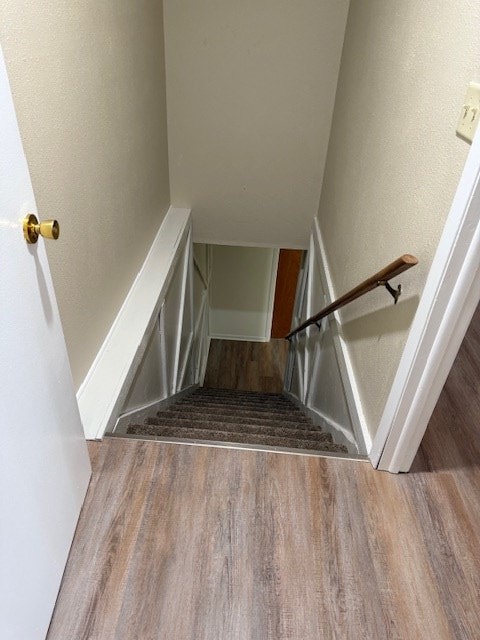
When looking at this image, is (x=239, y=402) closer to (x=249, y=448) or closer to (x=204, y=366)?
(x=204, y=366)

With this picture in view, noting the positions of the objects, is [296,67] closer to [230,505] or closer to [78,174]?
[78,174]

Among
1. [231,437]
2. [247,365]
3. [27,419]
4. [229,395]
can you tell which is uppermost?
[27,419]

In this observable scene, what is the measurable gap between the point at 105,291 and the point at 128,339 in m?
0.25

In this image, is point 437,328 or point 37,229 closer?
point 37,229

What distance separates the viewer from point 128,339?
2.04 metres

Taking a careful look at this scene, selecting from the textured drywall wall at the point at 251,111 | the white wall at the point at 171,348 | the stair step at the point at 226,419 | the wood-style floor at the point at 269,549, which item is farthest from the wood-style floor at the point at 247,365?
the wood-style floor at the point at 269,549

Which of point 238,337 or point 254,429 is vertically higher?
point 254,429

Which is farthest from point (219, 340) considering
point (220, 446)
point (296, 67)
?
point (220, 446)

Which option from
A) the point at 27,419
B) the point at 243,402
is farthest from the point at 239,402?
the point at 27,419

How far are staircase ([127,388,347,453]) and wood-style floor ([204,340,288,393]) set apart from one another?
0.76 m

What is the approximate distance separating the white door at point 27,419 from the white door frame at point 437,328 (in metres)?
0.98

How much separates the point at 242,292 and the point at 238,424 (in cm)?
330

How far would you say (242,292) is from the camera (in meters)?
5.46

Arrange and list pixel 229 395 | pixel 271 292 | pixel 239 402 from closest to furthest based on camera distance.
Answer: pixel 239 402, pixel 229 395, pixel 271 292
